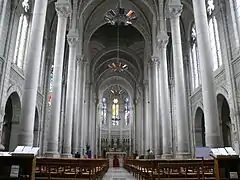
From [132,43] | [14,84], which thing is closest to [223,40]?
[14,84]

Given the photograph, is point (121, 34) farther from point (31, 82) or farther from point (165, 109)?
point (31, 82)

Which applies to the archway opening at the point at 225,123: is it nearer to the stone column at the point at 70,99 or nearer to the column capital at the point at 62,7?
the stone column at the point at 70,99

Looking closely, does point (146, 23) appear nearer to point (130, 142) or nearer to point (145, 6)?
point (145, 6)

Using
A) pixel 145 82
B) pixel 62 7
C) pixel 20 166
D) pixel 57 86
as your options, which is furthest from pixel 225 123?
pixel 20 166

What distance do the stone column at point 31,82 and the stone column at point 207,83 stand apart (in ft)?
22.7

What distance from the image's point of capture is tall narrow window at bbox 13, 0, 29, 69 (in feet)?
62.0

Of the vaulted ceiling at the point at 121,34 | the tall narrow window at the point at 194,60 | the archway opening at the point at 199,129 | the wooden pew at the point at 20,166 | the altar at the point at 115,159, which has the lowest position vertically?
the altar at the point at 115,159

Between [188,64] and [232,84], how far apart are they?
9.33 metres

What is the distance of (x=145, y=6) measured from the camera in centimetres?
2528

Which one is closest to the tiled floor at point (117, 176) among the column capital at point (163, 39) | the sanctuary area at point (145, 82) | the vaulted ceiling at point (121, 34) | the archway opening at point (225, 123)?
the sanctuary area at point (145, 82)

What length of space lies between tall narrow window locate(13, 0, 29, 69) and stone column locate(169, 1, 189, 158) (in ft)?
36.5

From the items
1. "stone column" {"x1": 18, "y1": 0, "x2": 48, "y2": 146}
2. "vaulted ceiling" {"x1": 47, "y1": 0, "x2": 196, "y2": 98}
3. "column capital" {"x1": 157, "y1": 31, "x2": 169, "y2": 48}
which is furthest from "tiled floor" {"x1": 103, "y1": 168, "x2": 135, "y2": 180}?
"vaulted ceiling" {"x1": 47, "y1": 0, "x2": 196, "y2": 98}

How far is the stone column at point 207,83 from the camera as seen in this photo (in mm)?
9625

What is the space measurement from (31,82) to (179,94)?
8531 mm
